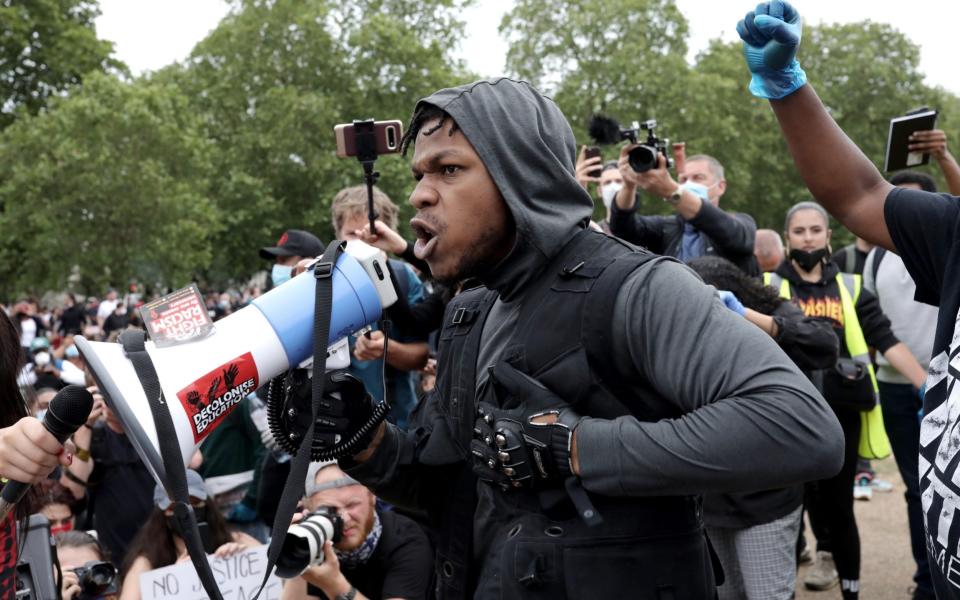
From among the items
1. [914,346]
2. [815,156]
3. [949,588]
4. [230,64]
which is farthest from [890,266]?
[230,64]

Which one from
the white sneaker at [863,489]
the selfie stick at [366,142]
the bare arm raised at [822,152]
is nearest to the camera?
the bare arm raised at [822,152]

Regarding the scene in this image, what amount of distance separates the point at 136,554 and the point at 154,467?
2.87 metres

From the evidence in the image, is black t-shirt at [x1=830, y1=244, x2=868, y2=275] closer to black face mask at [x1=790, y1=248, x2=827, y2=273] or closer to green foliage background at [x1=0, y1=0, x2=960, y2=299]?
black face mask at [x1=790, y1=248, x2=827, y2=273]

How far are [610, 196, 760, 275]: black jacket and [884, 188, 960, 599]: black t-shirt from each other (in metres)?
2.26

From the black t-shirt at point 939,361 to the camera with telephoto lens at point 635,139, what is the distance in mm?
2274

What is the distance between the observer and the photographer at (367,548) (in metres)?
4.05

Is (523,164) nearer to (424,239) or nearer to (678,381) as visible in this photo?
(424,239)

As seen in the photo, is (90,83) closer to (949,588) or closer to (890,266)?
(890,266)

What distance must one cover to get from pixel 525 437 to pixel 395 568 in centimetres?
258

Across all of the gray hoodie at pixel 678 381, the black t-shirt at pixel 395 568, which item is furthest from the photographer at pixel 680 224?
the gray hoodie at pixel 678 381

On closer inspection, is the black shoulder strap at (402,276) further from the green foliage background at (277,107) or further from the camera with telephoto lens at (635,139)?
the green foliage background at (277,107)

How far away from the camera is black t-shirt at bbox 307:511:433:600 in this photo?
13.4 ft

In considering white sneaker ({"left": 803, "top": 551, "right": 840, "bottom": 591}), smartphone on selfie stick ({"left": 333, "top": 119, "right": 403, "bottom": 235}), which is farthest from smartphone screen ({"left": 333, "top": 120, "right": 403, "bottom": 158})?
white sneaker ({"left": 803, "top": 551, "right": 840, "bottom": 591})

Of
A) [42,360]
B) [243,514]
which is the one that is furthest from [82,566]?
[42,360]
